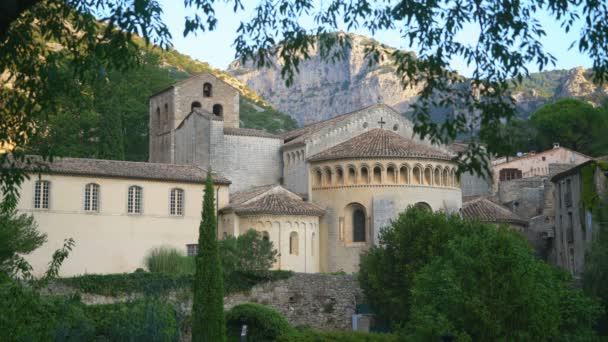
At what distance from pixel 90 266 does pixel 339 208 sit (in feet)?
46.5

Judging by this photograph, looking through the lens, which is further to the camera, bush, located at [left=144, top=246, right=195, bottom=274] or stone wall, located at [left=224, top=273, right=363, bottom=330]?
bush, located at [left=144, top=246, right=195, bottom=274]

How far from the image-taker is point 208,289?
36062mm

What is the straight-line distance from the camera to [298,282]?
1786 inches

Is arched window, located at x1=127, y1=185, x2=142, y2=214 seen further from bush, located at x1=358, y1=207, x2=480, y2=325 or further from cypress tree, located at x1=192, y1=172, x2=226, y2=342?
bush, located at x1=358, y1=207, x2=480, y2=325

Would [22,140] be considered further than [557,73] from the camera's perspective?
No

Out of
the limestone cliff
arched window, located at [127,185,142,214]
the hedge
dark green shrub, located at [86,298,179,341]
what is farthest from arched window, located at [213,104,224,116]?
the limestone cliff

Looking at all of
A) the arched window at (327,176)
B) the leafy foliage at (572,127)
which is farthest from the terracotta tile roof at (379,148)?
the leafy foliage at (572,127)

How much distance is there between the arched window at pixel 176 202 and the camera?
1949 inches

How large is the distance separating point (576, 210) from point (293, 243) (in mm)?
15885

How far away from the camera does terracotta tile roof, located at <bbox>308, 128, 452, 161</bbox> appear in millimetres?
49906

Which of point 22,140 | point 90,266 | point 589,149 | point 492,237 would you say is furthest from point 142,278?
point 589,149

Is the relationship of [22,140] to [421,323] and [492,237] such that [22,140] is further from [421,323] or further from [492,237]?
[492,237]

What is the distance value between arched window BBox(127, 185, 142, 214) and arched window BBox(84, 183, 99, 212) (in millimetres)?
1753

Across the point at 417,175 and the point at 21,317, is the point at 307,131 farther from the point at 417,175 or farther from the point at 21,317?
the point at 21,317
